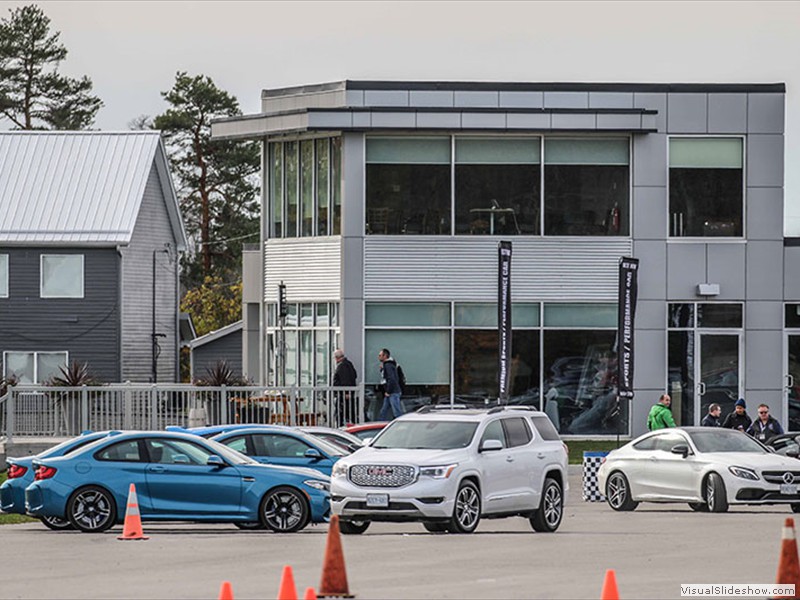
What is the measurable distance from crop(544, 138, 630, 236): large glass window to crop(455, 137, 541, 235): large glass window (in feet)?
1.12

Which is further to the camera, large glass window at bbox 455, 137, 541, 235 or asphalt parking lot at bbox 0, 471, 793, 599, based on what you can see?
large glass window at bbox 455, 137, 541, 235

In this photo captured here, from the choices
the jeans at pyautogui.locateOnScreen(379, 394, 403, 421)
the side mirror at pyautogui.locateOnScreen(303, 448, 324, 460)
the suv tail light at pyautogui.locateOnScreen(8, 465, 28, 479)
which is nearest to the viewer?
the suv tail light at pyautogui.locateOnScreen(8, 465, 28, 479)

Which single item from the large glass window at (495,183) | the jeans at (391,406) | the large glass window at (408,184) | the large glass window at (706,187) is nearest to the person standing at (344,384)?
the jeans at (391,406)

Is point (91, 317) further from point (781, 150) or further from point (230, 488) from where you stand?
point (230, 488)

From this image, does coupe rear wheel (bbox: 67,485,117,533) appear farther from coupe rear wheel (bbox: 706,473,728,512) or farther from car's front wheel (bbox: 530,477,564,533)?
coupe rear wheel (bbox: 706,473,728,512)

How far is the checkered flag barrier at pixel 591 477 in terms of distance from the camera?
104 ft

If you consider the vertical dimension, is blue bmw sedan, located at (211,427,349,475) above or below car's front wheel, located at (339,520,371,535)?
above

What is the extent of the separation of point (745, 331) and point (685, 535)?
19.0 m

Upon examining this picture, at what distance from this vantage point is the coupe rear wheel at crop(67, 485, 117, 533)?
947 inches

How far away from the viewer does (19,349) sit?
55438 mm

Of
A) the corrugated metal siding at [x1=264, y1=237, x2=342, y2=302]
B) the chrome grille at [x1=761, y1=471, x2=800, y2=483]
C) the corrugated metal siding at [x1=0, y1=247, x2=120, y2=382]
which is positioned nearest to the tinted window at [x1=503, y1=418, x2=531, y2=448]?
the chrome grille at [x1=761, y1=471, x2=800, y2=483]

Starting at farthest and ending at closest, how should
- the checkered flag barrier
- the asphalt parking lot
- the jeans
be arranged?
the jeans < the checkered flag barrier < the asphalt parking lot

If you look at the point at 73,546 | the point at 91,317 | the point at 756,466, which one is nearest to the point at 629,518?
the point at 756,466

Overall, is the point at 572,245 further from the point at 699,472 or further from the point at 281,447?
the point at 281,447
